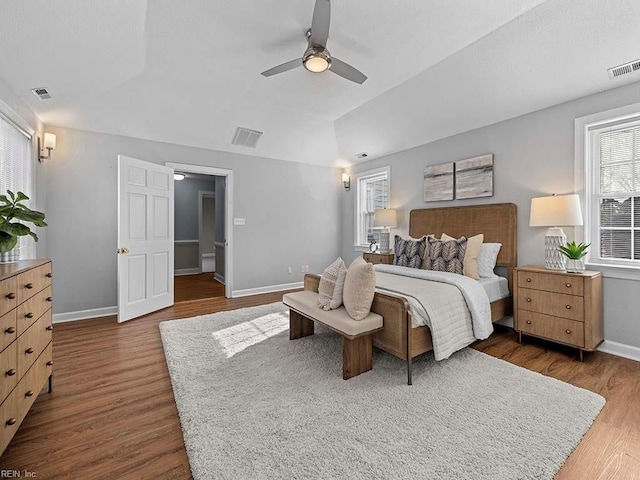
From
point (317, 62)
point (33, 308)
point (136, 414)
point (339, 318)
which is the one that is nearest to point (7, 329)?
point (33, 308)

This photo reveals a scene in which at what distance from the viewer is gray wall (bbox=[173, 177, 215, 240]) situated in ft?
25.7

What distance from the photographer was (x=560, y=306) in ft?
9.20

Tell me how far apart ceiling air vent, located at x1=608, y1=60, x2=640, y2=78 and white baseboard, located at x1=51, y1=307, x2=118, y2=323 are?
20.4 ft

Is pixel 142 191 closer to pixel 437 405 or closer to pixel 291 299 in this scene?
pixel 291 299

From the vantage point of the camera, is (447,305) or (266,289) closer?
(447,305)

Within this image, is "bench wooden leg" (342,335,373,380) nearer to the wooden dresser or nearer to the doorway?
the wooden dresser

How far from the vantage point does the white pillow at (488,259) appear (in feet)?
11.6

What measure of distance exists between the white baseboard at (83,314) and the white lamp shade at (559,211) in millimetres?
5369

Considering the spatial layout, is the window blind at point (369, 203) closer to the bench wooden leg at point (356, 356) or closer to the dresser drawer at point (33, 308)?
the bench wooden leg at point (356, 356)

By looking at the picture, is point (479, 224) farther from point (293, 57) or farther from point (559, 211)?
point (293, 57)

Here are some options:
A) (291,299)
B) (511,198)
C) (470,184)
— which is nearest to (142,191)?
(291,299)

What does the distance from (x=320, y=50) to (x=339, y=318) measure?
7.17 feet

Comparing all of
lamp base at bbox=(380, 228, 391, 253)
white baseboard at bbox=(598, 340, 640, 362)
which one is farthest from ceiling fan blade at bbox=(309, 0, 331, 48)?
white baseboard at bbox=(598, 340, 640, 362)

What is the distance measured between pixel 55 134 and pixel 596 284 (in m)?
6.31
